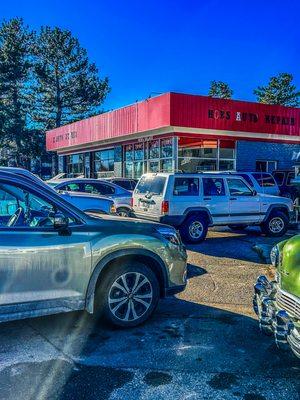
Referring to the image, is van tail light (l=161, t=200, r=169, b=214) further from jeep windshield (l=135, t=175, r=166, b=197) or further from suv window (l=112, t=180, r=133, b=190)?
suv window (l=112, t=180, r=133, b=190)

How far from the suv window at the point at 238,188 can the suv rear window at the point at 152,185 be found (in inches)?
76.8

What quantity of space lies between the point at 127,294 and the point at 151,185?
21.4ft

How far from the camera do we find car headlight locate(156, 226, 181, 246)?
5.17 metres

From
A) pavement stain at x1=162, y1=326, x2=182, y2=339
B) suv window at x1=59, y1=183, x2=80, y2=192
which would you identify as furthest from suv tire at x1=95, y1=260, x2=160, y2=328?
suv window at x1=59, y1=183, x2=80, y2=192

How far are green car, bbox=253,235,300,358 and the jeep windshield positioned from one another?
21.8 feet

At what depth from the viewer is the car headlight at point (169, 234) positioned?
517 cm

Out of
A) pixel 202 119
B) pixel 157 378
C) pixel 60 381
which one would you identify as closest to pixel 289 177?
pixel 202 119

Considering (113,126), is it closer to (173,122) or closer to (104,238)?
(173,122)

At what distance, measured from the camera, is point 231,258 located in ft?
29.7

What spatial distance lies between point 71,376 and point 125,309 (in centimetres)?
122

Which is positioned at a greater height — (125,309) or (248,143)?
(248,143)

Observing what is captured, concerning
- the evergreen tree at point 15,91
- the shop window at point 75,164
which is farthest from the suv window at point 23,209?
the evergreen tree at point 15,91

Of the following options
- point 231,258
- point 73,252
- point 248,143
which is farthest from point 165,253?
point 248,143

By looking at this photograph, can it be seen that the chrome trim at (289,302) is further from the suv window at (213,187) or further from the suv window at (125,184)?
the suv window at (125,184)
